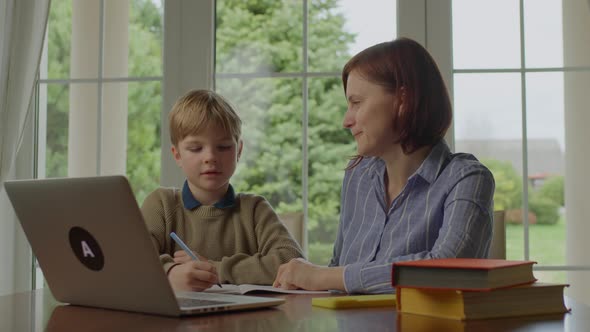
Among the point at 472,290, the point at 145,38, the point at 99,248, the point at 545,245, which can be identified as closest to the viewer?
the point at 472,290

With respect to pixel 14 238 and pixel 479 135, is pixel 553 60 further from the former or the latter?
pixel 14 238

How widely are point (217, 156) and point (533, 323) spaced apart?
3.46 feet

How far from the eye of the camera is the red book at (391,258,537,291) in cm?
104

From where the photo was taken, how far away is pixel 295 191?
3.17 metres

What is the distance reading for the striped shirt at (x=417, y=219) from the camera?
1512 millimetres

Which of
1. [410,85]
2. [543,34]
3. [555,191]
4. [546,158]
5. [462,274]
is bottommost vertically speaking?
[462,274]

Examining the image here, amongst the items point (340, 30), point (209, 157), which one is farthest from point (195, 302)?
point (340, 30)

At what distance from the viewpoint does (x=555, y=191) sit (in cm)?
308

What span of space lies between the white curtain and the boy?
54.8 inches

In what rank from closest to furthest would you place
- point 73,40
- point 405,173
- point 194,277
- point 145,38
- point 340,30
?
point 194,277
point 405,173
point 340,30
point 145,38
point 73,40

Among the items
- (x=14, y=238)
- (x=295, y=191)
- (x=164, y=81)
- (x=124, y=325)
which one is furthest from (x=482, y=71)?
(x=124, y=325)

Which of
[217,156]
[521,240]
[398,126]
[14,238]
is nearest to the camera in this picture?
[398,126]

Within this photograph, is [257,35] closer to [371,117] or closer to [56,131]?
[56,131]

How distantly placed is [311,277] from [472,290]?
0.52 metres
